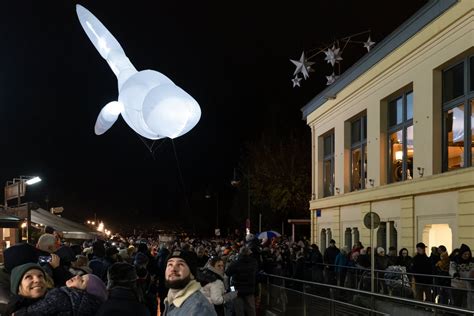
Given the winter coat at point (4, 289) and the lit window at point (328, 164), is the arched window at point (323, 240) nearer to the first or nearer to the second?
the lit window at point (328, 164)

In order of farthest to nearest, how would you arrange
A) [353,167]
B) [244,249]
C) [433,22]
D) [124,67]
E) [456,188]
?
[353,167], [433,22], [456,188], [124,67], [244,249]

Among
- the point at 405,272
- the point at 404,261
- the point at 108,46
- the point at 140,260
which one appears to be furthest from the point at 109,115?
the point at 404,261

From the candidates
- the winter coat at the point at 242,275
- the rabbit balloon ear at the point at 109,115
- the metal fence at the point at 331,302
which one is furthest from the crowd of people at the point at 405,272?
the rabbit balloon ear at the point at 109,115

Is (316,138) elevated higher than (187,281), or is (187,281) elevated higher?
(316,138)

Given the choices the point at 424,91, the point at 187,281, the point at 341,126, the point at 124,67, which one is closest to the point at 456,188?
the point at 424,91

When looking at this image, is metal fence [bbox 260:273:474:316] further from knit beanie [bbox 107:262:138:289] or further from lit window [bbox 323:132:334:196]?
lit window [bbox 323:132:334:196]

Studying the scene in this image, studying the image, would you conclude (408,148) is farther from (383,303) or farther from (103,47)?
(383,303)

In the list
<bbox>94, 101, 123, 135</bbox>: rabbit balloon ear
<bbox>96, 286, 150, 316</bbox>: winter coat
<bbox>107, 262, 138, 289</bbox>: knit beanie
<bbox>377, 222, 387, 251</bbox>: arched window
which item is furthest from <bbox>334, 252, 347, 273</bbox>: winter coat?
<bbox>96, 286, 150, 316</bbox>: winter coat

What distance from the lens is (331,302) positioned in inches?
406

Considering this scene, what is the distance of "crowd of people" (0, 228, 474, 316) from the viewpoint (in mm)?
4453

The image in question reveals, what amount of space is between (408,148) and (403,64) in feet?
9.91

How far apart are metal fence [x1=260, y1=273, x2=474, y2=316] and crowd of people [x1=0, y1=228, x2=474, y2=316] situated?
0.85 m

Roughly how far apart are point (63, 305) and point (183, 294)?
81 centimetres

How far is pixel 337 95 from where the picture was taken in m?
31.7
